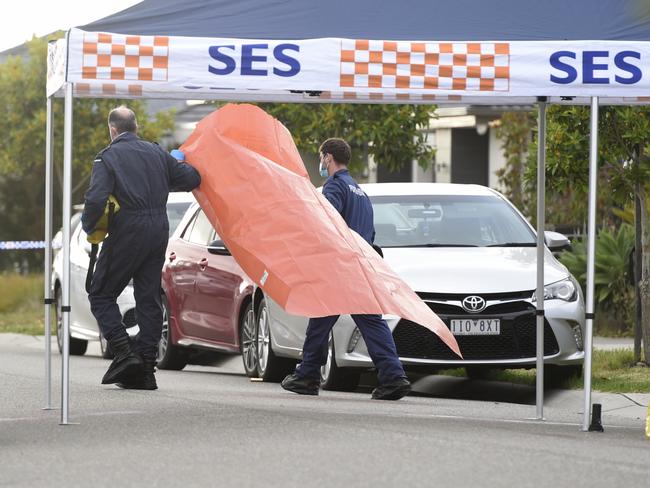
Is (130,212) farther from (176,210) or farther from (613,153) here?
(176,210)

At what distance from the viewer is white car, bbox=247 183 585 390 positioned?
12570mm

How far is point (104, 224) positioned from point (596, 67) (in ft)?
11.2

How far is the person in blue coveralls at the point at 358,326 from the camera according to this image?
1186 cm

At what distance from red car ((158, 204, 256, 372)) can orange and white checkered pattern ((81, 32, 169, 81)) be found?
435 cm

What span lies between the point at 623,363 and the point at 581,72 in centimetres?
480

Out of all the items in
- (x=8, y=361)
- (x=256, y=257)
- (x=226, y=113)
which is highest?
(x=226, y=113)

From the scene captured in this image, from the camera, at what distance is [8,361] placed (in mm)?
16625

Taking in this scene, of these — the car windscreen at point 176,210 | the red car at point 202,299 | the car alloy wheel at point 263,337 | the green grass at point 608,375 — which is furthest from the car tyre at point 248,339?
the car windscreen at point 176,210

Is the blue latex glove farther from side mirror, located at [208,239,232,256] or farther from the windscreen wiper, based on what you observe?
the windscreen wiper

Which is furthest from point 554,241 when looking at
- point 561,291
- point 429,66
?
point 429,66

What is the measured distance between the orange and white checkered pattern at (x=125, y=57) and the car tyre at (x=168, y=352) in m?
6.20

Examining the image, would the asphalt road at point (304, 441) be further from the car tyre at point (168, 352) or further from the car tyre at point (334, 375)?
the car tyre at point (168, 352)

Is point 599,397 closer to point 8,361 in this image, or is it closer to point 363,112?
point 8,361

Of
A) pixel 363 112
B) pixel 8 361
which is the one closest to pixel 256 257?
pixel 8 361
